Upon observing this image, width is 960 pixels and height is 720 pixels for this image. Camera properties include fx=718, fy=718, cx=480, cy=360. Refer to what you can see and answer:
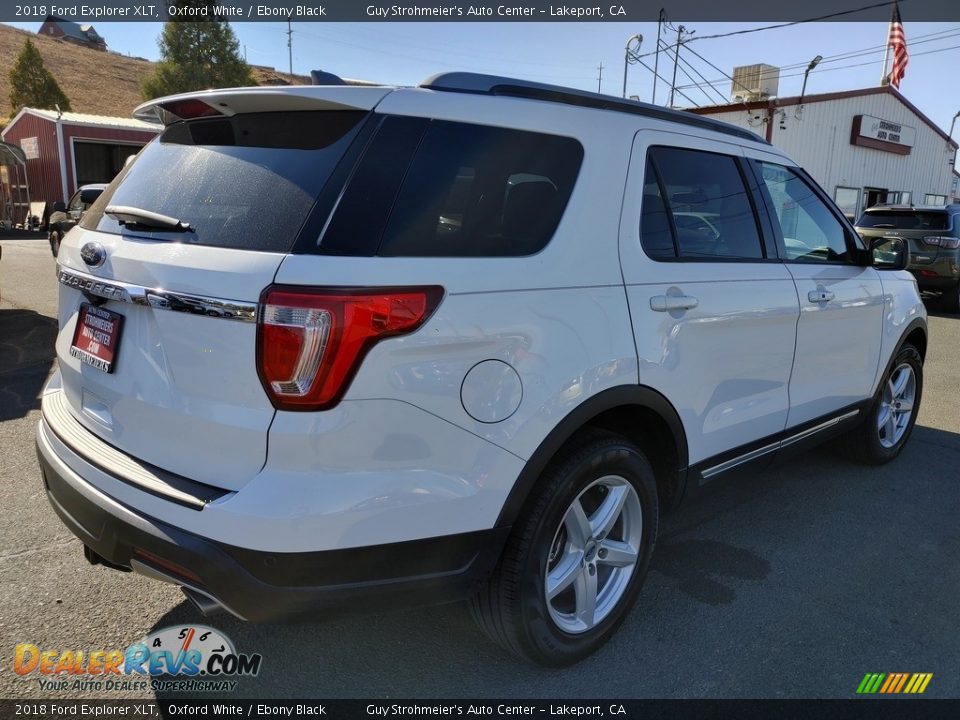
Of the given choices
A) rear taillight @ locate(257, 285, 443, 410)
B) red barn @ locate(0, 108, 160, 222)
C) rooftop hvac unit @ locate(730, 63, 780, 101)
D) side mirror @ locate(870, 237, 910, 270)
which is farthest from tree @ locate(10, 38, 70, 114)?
rear taillight @ locate(257, 285, 443, 410)

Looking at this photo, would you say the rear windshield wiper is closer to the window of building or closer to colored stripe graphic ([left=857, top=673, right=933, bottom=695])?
colored stripe graphic ([left=857, top=673, right=933, bottom=695])

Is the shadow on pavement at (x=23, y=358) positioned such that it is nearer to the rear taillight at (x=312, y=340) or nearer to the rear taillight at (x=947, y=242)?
the rear taillight at (x=312, y=340)

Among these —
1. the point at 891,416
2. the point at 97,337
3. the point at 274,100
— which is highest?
the point at 274,100

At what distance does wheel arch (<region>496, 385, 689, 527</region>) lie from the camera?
7.13ft

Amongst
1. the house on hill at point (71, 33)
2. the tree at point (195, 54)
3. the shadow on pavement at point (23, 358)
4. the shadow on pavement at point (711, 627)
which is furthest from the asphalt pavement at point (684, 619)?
the house on hill at point (71, 33)

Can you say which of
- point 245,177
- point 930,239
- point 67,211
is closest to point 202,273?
point 245,177

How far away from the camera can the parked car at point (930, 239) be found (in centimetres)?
1146

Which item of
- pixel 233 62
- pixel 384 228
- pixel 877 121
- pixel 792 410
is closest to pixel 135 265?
pixel 384 228

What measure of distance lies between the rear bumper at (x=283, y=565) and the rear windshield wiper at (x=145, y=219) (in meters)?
0.82

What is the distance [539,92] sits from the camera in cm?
242

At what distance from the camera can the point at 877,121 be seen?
23766 mm

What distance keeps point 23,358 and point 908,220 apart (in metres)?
12.7

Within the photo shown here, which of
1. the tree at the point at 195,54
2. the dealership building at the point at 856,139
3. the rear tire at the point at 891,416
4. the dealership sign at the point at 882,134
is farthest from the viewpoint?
the tree at the point at 195,54

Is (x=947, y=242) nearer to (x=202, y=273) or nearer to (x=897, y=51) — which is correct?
(x=202, y=273)
